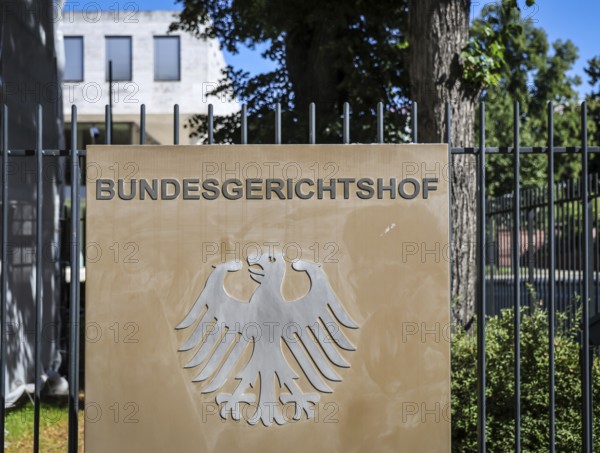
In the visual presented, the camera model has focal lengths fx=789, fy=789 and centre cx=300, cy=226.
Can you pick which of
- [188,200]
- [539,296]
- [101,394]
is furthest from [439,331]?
[539,296]

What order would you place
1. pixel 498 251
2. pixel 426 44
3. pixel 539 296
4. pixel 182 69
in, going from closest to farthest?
pixel 426 44 → pixel 539 296 → pixel 498 251 → pixel 182 69

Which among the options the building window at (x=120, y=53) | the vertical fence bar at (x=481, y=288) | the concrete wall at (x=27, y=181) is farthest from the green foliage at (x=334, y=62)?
the building window at (x=120, y=53)

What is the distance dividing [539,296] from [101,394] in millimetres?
7837

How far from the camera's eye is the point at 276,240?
202 inches

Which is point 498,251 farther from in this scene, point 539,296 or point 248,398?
point 248,398

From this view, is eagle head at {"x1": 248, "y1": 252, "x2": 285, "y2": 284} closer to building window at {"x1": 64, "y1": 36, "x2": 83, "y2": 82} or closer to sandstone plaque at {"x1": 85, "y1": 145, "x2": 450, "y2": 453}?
sandstone plaque at {"x1": 85, "y1": 145, "x2": 450, "y2": 453}

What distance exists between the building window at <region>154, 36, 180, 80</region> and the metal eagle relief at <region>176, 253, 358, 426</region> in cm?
3302

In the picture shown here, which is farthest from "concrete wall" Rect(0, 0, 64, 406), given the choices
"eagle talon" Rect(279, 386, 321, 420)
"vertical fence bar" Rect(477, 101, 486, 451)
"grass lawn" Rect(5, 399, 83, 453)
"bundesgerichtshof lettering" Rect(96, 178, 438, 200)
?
"vertical fence bar" Rect(477, 101, 486, 451)

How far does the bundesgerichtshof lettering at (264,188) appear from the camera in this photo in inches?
203

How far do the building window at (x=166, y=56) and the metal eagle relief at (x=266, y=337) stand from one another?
108 ft

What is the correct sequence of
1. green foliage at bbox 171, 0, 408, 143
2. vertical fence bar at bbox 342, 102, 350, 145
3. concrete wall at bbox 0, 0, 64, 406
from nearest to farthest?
vertical fence bar at bbox 342, 102, 350, 145, concrete wall at bbox 0, 0, 64, 406, green foliage at bbox 171, 0, 408, 143

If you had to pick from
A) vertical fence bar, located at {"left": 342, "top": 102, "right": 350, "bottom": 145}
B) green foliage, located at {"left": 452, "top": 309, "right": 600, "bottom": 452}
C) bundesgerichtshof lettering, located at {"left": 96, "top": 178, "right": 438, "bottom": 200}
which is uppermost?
vertical fence bar, located at {"left": 342, "top": 102, "right": 350, "bottom": 145}

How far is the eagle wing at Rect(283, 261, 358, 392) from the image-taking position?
513 cm

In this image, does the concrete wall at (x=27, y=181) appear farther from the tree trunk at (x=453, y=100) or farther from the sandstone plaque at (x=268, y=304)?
the tree trunk at (x=453, y=100)
